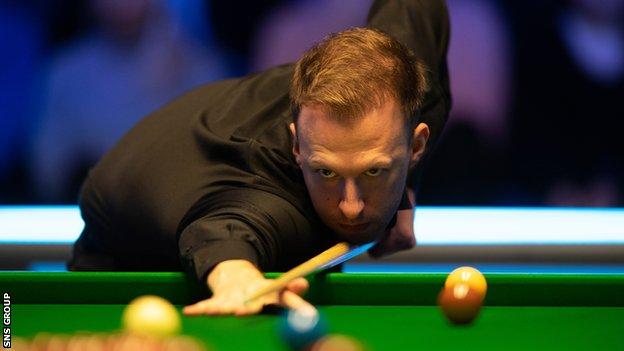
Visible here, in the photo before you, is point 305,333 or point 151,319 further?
point 151,319

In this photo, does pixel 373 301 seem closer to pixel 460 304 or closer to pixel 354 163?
pixel 460 304

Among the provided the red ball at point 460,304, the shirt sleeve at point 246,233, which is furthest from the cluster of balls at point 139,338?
the red ball at point 460,304

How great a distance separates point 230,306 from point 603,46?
3.99m

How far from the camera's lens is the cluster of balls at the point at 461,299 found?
2.37 meters

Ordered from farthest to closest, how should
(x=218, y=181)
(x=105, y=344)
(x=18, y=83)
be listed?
(x=18, y=83) < (x=218, y=181) < (x=105, y=344)

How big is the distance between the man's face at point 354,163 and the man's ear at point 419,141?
0.08 meters

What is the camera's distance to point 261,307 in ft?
7.91

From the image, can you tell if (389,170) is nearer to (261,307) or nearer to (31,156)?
(261,307)

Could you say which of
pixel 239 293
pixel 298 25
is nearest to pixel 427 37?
pixel 239 293

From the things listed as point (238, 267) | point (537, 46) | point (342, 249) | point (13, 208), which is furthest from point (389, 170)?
point (13, 208)

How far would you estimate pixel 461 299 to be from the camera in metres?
2.37

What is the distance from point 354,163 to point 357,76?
0.23 m

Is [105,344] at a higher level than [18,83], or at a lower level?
lower

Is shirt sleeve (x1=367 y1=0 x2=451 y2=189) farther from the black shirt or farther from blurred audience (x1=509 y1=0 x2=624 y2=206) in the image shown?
blurred audience (x1=509 y1=0 x2=624 y2=206)
